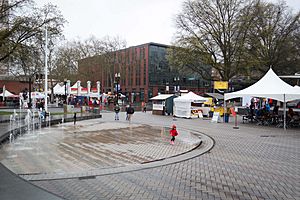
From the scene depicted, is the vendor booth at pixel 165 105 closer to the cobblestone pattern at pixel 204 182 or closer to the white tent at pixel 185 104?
the white tent at pixel 185 104

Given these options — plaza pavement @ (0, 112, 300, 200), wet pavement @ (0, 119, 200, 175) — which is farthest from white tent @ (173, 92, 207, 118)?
plaza pavement @ (0, 112, 300, 200)

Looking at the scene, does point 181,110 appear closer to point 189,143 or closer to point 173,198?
point 189,143

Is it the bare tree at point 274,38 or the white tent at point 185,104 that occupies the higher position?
the bare tree at point 274,38

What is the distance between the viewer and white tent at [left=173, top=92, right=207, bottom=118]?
24.5m

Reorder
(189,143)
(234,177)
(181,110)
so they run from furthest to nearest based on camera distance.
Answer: (181,110) → (189,143) → (234,177)

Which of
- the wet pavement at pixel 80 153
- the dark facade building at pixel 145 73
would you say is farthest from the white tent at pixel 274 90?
the dark facade building at pixel 145 73

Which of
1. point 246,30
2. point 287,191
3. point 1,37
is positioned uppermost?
point 246,30

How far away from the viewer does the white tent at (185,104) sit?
24458 millimetres

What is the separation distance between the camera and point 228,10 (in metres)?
30.4

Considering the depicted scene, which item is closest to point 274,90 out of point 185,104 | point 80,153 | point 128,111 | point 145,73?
point 185,104

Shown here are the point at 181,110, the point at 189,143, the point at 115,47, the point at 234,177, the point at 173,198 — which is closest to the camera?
the point at 173,198

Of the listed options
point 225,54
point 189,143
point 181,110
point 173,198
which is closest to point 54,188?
point 173,198

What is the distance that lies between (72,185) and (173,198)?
7.68 ft

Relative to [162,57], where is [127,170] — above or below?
below
